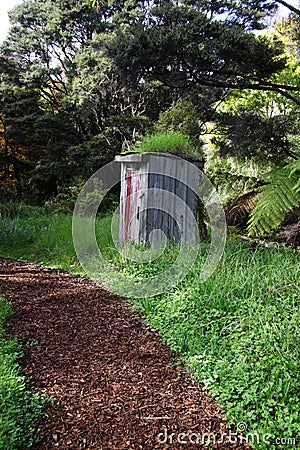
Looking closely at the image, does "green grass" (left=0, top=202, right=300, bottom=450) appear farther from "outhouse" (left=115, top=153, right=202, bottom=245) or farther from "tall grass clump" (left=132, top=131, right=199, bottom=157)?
"tall grass clump" (left=132, top=131, right=199, bottom=157)

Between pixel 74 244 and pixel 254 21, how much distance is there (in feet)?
14.7

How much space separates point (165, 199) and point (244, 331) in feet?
6.85

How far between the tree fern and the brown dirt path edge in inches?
58.4

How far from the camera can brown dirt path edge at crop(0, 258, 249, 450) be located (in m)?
1.91

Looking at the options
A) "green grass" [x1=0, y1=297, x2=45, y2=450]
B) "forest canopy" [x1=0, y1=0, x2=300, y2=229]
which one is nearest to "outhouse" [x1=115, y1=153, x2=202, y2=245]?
"forest canopy" [x1=0, y1=0, x2=300, y2=229]

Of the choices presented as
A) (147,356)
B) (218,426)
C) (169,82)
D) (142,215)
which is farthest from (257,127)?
(218,426)

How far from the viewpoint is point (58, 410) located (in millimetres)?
2047

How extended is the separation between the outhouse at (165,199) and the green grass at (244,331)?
17.9 inches

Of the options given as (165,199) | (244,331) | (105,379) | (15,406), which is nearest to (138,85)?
(165,199)

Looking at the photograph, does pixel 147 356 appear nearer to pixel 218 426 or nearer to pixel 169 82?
pixel 218 426

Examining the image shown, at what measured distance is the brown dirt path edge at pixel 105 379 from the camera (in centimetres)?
191

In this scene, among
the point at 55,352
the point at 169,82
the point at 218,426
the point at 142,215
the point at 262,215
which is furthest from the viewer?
the point at 169,82

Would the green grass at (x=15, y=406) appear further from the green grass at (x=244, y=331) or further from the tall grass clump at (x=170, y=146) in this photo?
the tall grass clump at (x=170, y=146)

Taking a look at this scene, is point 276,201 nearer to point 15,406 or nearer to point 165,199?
point 165,199
